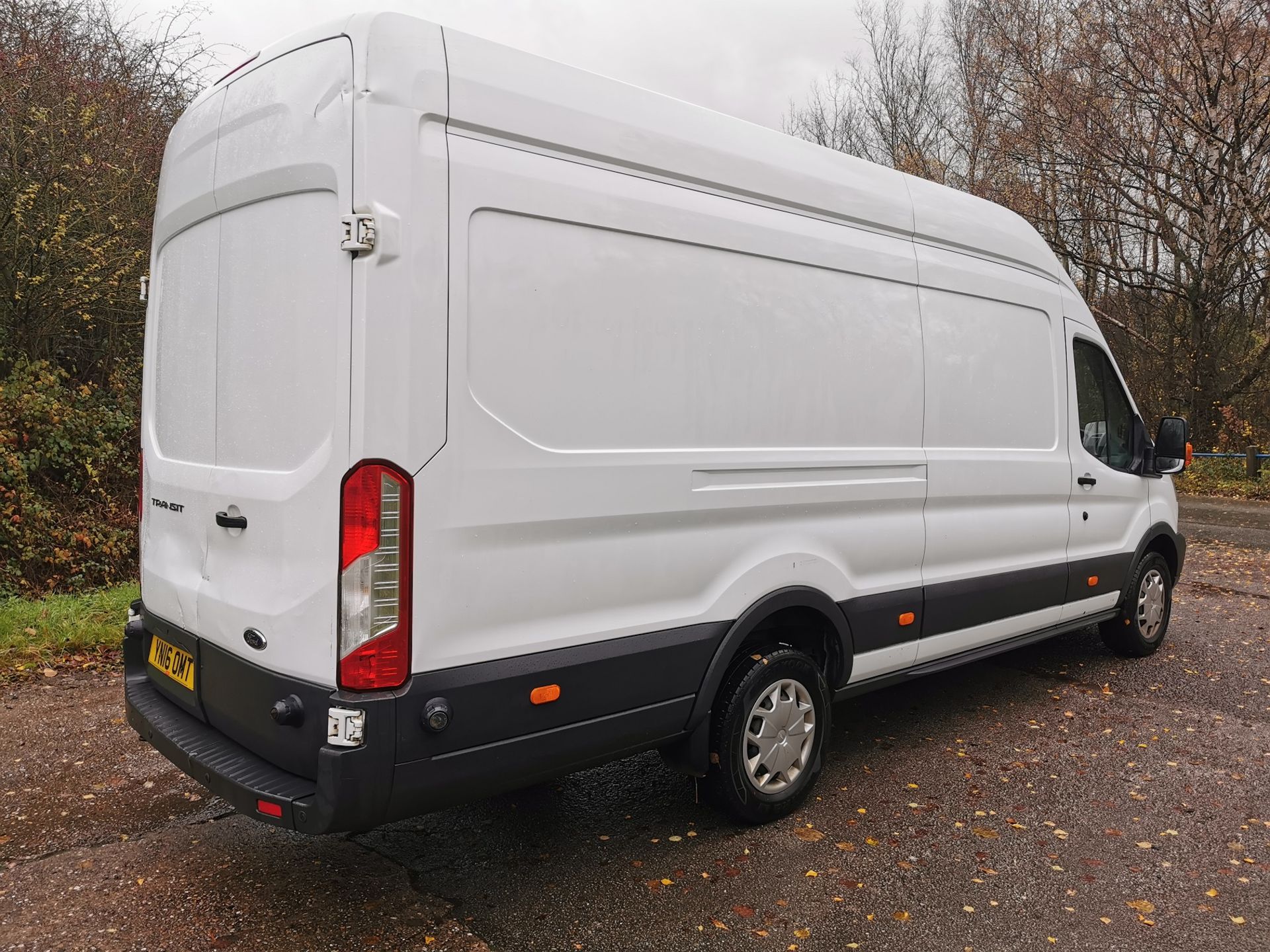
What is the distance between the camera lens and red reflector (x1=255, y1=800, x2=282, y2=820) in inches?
103

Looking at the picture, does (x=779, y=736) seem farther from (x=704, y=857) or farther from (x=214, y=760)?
(x=214, y=760)

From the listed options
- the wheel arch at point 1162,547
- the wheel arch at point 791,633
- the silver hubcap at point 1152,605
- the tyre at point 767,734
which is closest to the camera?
the wheel arch at point 791,633

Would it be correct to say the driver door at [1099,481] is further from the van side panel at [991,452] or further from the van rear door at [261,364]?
the van rear door at [261,364]

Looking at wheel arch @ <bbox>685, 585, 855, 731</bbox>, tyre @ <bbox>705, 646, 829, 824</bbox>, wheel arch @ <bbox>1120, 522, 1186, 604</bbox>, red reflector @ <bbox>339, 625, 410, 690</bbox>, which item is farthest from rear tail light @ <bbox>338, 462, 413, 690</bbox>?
wheel arch @ <bbox>1120, 522, 1186, 604</bbox>

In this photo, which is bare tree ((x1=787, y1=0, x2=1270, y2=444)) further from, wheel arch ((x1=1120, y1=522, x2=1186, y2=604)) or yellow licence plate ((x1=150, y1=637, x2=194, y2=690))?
yellow licence plate ((x1=150, y1=637, x2=194, y2=690))

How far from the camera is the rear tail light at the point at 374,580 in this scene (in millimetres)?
2531

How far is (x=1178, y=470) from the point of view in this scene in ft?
19.2

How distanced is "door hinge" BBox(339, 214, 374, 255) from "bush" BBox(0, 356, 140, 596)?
6.34 m

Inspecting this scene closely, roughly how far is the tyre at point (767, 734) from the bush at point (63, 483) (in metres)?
6.31

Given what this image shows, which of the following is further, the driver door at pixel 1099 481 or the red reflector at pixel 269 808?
the driver door at pixel 1099 481

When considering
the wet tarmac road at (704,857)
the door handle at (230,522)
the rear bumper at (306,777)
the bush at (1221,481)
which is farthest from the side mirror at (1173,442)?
the bush at (1221,481)

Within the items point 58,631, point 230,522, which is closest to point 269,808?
point 230,522

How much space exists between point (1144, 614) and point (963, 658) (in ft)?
7.06

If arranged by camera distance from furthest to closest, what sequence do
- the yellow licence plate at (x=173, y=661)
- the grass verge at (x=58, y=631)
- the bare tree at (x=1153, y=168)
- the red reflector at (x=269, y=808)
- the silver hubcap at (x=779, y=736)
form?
the bare tree at (x=1153, y=168) < the grass verge at (x=58, y=631) < the silver hubcap at (x=779, y=736) < the yellow licence plate at (x=173, y=661) < the red reflector at (x=269, y=808)
